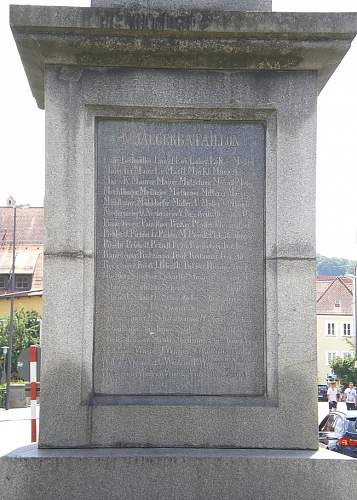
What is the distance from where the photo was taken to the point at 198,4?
24.8 feet

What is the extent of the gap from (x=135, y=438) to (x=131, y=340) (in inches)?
28.8

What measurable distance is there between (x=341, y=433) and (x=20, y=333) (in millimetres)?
49992

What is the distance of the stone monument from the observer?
718 centimetres

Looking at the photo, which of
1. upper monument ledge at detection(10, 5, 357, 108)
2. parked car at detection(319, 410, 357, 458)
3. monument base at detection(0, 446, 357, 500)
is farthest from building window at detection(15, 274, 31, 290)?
monument base at detection(0, 446, 357, 500)

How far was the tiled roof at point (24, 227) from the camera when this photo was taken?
79.6m

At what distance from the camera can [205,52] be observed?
24.2 feet

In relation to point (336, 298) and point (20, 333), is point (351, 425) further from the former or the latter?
point (336, 298)

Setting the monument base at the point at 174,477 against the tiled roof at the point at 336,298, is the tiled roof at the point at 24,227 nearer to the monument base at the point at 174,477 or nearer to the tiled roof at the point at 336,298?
the tiled roof at the point at 336,298

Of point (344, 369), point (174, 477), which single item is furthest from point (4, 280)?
point (174, 477)

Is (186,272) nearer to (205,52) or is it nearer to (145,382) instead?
(145,382)

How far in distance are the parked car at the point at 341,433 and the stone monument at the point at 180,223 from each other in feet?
29.7

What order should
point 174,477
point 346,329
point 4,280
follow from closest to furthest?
1. point 174,477
2. point 4,280
3. point 346,329

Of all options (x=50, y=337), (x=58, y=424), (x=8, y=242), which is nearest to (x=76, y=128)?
(x=50, y=337)

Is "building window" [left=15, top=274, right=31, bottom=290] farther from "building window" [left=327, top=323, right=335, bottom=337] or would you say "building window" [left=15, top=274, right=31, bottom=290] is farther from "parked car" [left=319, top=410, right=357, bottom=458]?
"parked car" [left=319, top=410, right=357, bottom=458]
